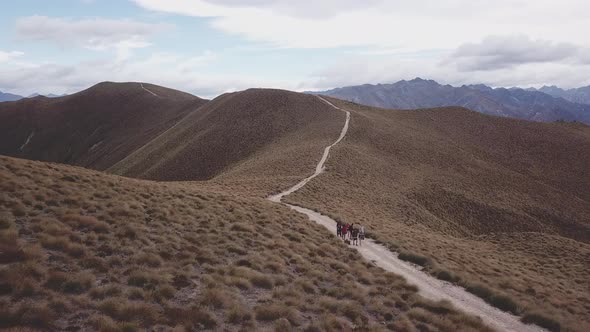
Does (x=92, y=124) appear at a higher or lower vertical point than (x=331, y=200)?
higher

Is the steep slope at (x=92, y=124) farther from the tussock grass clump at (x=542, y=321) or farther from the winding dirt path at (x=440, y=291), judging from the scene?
the tussock grass clump at (x=542, y=321)

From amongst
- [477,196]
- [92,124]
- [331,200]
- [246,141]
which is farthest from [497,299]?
[92,124]

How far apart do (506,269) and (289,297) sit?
17.6 metres

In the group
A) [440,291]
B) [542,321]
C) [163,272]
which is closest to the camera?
[163,272]

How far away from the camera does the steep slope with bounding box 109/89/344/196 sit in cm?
6306

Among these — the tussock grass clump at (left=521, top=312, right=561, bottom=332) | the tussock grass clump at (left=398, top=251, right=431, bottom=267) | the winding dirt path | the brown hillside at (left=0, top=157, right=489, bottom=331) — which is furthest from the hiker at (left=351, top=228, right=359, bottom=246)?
the tussock grass clump at (left=521, top=312, right=561, bottom=332)

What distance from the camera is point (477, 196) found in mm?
59812

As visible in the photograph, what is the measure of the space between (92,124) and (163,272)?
614ft

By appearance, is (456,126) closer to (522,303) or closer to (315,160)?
(315,160)

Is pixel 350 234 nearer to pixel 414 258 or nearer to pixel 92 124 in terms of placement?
pixel 414 258

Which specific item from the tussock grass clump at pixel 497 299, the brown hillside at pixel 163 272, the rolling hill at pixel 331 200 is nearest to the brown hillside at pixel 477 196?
the rolling hill at pixel 331 200

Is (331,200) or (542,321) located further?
(331,200)

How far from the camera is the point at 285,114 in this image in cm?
10250

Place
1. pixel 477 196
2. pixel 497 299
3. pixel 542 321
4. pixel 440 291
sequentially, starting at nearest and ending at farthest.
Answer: pixel 542 321
pixel 497 299
pixel 440 291
pixel 477 196
